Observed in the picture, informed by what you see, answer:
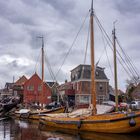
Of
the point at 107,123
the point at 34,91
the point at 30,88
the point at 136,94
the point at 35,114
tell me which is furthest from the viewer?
the point at 34,91

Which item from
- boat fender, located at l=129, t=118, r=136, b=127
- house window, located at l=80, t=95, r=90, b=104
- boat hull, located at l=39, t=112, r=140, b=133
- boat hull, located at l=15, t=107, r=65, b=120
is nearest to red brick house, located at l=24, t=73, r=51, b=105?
house window, located at l=80, t=95, r=90, b=104

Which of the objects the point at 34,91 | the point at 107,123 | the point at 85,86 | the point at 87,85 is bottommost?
the point at 107,123

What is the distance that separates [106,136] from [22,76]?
8880 centimetres

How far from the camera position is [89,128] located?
1246 inches

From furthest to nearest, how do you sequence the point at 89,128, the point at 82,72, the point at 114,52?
the point at 82,72 < the point at 114,52 < the point at 89,128

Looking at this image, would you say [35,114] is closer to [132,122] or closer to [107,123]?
[107,123]

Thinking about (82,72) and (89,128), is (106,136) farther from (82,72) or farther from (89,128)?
(82,72)

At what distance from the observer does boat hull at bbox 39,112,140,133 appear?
28.5m

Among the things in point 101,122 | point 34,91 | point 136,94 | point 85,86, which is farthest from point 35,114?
point 34,91

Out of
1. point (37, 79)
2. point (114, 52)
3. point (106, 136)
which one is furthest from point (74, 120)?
point (37, 79)

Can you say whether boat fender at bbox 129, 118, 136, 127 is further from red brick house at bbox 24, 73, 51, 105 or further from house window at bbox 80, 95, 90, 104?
red brick house at bbox 24, 73, 51, 105

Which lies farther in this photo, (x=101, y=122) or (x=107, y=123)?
(x=101, y=122)

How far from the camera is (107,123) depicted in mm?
29953

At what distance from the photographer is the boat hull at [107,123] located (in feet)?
93.5
